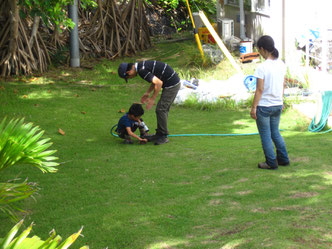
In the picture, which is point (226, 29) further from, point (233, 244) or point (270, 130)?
point (233, 244)

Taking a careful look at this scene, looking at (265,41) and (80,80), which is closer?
(265,41)

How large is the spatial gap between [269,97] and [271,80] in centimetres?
Answer: 20

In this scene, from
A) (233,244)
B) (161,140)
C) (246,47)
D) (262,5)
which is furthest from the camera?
(262,5)

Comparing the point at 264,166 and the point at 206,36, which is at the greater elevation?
the point at 206,36

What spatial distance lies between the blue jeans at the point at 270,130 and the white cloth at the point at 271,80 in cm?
8

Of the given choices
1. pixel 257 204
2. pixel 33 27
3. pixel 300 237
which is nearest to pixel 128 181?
pixel 257 204

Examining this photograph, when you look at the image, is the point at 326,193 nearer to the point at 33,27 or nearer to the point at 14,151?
the point at 14,151

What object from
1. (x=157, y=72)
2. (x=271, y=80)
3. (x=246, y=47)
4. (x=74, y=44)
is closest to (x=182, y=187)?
(x=271, y=80)

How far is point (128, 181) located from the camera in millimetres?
6129

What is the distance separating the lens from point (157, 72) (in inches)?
304

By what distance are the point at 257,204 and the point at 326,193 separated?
0.69m

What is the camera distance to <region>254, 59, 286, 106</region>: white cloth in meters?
5.81

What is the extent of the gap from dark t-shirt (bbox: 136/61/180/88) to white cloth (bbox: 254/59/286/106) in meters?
2.05

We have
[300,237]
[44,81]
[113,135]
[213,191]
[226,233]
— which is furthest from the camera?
[44,81]
